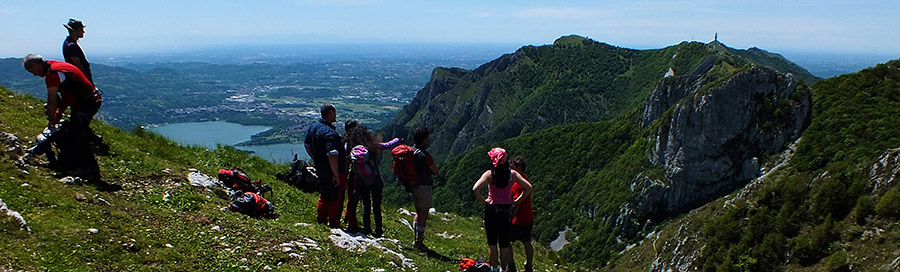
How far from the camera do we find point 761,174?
278ft

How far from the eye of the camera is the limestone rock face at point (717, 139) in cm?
8569

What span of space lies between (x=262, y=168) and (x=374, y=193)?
258 inches

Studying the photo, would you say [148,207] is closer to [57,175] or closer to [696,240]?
[57,175]

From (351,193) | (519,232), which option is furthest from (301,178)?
(519,232)

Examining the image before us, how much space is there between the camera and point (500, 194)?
7836mm

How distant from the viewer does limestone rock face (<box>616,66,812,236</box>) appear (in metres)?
85.7

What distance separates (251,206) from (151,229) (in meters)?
2.49

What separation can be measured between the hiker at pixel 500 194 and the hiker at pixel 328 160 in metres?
2.79

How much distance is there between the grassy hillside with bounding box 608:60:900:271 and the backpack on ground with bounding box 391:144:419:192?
12666 mm

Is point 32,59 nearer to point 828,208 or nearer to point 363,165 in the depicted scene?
point 363,165

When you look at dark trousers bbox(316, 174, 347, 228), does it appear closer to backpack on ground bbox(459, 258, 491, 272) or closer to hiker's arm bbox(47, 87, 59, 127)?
backpack on ground bbox(459, 258, 491, 272)

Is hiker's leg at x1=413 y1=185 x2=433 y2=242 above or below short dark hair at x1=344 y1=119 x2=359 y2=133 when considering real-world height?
below

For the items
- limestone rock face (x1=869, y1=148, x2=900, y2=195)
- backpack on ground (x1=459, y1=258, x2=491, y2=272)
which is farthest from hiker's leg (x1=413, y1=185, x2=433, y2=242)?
limestone rock face (x1=869, y1=148, x2=900, y2=195)

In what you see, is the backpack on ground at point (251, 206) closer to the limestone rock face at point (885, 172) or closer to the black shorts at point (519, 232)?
the black shorts at point (519, 232)
